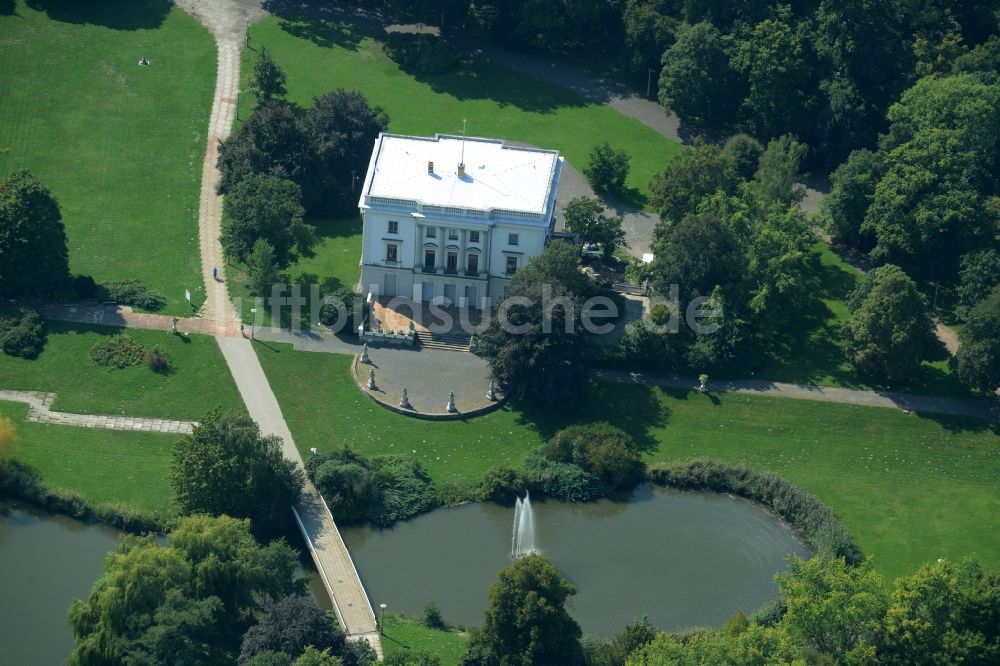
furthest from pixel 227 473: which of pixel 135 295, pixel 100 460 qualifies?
pixel 135 295

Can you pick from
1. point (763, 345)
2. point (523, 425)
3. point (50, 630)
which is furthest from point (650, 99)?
point (50, 630)

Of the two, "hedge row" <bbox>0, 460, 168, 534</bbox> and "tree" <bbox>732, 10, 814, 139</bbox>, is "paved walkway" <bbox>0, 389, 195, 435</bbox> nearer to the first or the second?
"hedge row" <bbox>0, 460, 168, 534</bbox>

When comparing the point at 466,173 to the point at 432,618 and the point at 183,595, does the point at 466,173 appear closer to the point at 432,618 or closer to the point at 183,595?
the point at 432,618

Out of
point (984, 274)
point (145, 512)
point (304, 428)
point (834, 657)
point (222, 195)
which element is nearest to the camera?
point (834, 657)

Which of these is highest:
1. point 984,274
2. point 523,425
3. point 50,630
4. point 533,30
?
point 533,30

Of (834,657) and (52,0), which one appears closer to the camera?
(834,657)

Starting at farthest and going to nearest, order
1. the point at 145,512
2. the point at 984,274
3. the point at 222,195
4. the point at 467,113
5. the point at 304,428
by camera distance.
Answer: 1. the point at 467,113
2. the point at 222,195
3. the point at 984,274
4. the point at 304,428
5. the point at 145,512

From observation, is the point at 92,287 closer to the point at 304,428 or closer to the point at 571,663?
the point at 304,428
